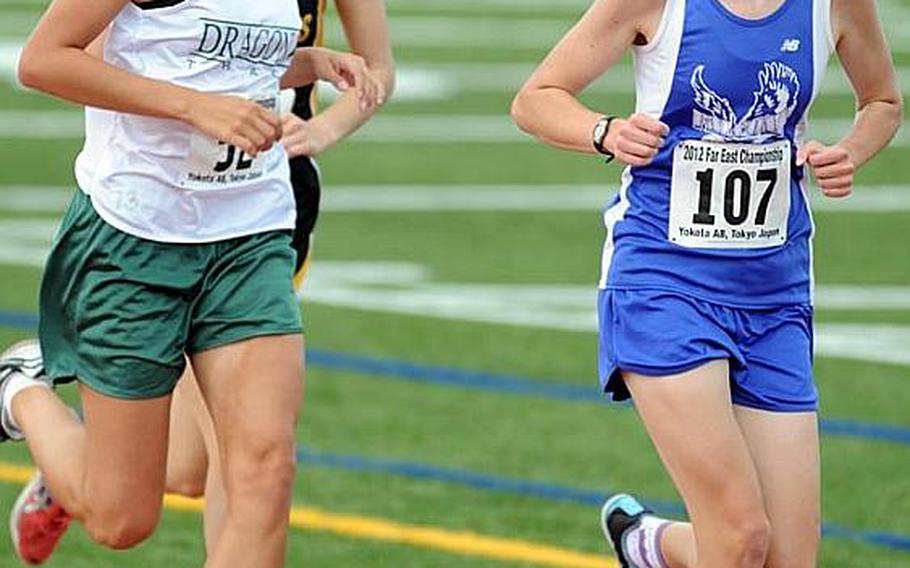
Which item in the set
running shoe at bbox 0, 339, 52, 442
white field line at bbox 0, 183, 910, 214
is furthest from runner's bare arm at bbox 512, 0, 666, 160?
white field line at bbox 0, 183, 910, 214

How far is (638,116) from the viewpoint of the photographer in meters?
6.31

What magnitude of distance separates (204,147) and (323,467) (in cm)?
334

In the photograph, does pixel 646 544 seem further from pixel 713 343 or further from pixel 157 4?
pixel 157 4

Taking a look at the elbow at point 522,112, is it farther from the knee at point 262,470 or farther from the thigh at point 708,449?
the knee at point 262,470

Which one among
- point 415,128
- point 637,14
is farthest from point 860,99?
point 415,128

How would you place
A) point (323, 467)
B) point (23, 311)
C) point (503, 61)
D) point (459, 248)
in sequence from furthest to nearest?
point (503, 61), point (459, 248), point (23, 311), point (323, 467)

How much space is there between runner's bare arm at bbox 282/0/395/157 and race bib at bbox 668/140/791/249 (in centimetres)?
105

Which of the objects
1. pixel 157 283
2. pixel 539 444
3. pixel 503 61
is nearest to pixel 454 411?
pixel 539 444

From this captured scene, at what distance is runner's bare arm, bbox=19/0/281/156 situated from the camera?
629 centimetres

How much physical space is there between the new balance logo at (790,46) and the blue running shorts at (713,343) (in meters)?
0.63

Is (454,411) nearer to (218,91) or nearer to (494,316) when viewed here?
(494,316)

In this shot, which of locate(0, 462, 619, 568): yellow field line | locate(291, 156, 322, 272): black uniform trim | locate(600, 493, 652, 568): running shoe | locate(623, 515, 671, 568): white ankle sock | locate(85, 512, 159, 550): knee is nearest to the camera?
locate(85, 512, 159, 550): knee

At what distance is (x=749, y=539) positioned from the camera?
634cm

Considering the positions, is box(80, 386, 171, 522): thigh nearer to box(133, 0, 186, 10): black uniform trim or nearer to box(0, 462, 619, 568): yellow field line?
box(133, 0, 186, 10): black uniform trim
